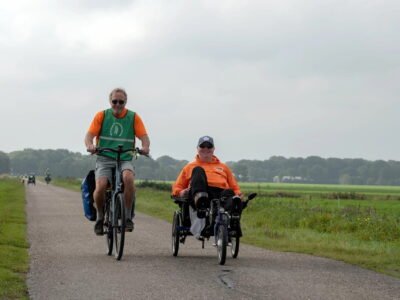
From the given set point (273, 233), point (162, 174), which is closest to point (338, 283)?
point (273, 233)

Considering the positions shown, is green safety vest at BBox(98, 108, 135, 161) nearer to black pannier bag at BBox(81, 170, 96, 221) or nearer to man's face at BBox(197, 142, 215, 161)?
black pannier bag at BBox(81, 170, 96, 221)

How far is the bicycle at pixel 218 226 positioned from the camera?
9.48 meters

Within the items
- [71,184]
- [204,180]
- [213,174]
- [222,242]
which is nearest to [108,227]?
[204,180]

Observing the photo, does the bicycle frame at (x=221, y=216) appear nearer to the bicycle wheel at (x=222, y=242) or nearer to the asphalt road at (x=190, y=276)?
the bicycle wheel at (x=222, y=242)

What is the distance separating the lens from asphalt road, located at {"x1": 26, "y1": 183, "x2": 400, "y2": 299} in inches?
281

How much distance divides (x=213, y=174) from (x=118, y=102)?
65.2 inches

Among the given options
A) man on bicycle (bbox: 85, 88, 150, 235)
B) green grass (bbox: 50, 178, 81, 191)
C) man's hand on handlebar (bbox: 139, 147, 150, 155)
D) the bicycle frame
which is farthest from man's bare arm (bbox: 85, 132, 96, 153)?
green grass (bbox: 50, 178, 81, 191)

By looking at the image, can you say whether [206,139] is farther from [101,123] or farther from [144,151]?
[101,123]

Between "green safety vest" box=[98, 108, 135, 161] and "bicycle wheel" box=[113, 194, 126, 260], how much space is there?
0.65 metres

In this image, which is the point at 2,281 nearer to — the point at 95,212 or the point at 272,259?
the point at 95,212

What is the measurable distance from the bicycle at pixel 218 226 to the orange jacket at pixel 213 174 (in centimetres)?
24

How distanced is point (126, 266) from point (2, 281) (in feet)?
6.31

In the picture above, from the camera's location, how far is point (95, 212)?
421 inches

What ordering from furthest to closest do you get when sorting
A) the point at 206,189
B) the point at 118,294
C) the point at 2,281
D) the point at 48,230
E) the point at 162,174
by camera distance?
the point at 162,174 → the point at 48,230 → the point at 206,189 → the point at 2,281 → the point at 118,294
